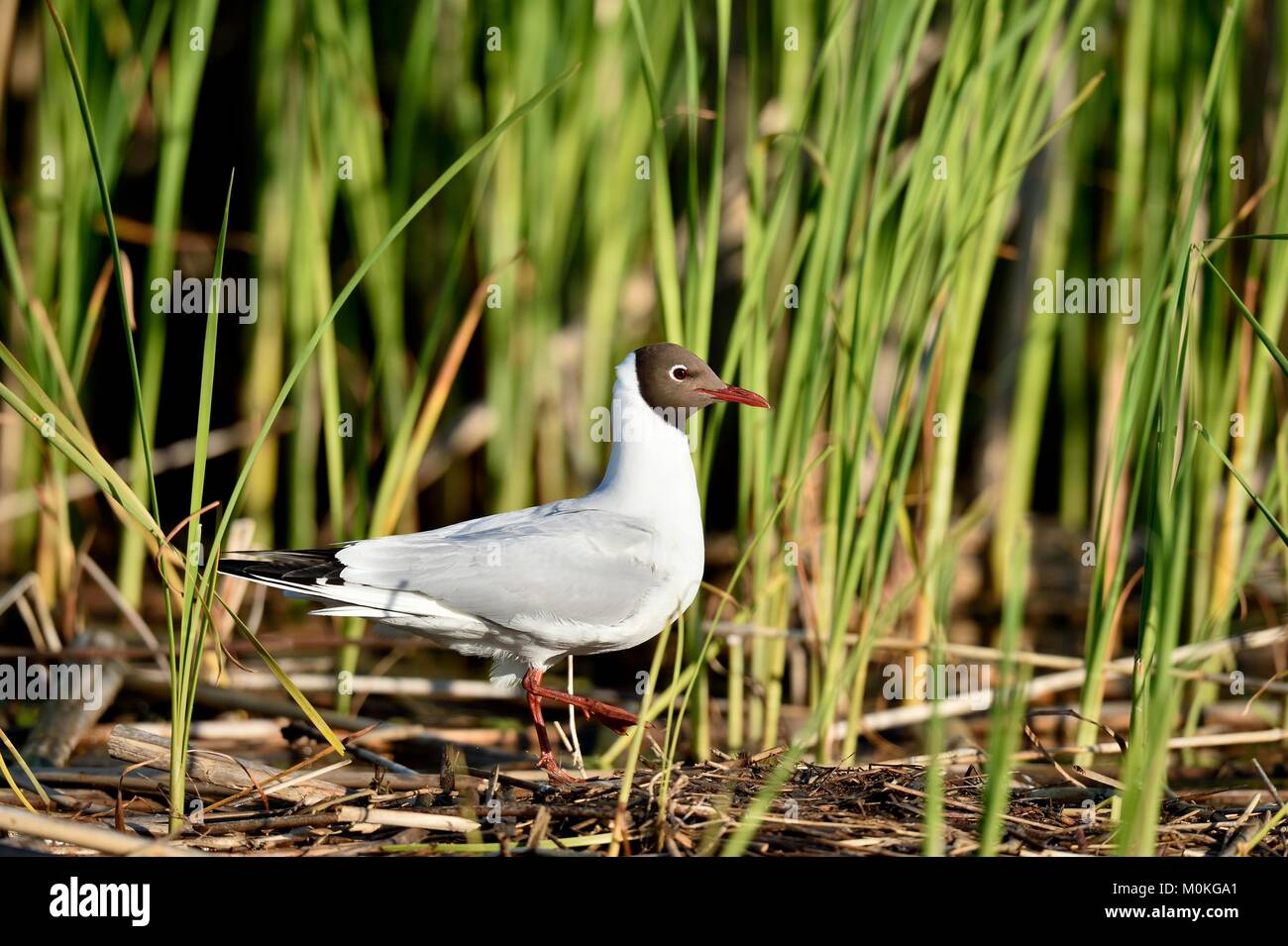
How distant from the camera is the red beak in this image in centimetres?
407

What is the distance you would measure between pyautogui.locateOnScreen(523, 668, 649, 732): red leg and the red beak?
1025 mm

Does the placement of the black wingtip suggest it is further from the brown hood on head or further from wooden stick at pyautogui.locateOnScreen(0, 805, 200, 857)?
the brown hood on head

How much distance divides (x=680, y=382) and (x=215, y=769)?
1.83 meters

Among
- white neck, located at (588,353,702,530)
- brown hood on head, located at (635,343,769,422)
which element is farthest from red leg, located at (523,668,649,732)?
brown hood on head, located at (635,343,769,422)

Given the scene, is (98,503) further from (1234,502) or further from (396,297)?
(1234,502)

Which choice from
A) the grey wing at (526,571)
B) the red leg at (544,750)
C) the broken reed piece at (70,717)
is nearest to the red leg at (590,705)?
the red leg at (544,750)

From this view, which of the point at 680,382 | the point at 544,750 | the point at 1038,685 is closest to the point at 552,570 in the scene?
the point at 544,750

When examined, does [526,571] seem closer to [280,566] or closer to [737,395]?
[280,566]

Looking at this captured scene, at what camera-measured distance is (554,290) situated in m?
6.72

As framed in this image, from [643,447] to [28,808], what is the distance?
205 centimetres

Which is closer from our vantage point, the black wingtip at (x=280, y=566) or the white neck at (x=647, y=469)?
the black wingtip at (x=280, y=566)

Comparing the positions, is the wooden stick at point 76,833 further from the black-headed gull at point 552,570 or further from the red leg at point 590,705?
the red leg at point 590,705

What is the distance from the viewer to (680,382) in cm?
420

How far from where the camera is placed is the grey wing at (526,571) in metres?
3.88
